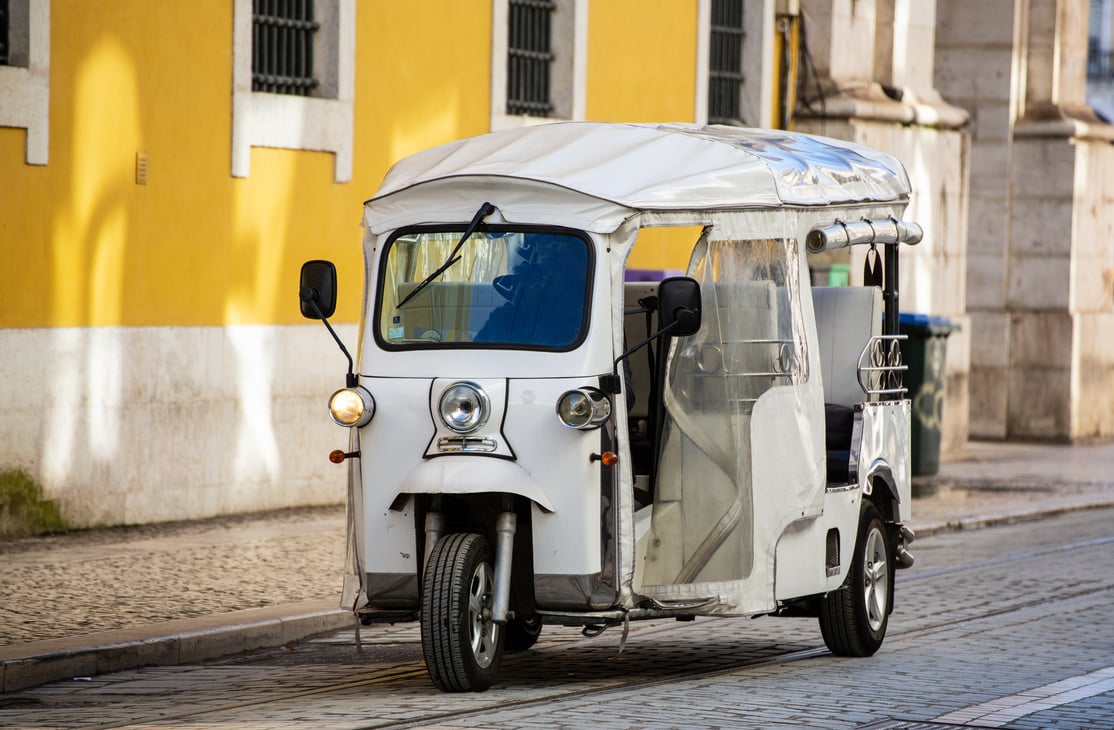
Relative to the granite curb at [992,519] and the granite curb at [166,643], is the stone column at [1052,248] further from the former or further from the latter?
the granite curb at [166,643]

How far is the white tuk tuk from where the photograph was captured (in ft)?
29.1

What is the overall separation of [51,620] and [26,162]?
176 inches

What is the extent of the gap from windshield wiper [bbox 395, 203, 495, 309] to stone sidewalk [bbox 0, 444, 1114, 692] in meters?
2.36

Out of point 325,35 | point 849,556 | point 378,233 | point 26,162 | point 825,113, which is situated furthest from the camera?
point 825,113

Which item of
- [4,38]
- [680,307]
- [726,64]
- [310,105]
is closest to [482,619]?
[680,307]

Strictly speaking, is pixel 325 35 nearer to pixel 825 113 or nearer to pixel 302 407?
pixel 302 407

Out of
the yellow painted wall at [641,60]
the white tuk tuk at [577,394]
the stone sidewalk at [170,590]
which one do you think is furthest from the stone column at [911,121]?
the white tuk tuk at [577,394]

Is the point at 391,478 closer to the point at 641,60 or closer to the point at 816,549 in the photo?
the point at 816,549

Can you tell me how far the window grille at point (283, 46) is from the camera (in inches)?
648

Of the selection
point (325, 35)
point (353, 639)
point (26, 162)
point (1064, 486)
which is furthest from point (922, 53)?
point (353, 639)

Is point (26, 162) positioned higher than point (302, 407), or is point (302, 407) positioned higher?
point (26, 162)

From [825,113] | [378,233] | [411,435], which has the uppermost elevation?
[825,113]

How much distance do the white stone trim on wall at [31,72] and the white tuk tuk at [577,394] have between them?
17.2 feet

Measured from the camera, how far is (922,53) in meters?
24.2
